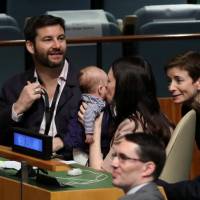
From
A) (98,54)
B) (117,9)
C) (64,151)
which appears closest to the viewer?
Answer: (64,151)

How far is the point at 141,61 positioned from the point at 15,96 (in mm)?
1033

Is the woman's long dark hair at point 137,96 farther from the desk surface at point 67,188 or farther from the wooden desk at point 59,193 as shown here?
the wooden desk at point 59,193

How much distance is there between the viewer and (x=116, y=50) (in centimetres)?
666

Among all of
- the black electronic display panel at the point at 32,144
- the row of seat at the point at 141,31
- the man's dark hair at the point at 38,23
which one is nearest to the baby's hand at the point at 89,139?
the man's dark hair at the point at 38,23

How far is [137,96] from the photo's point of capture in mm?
4898

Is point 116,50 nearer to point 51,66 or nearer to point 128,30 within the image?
point 128,30

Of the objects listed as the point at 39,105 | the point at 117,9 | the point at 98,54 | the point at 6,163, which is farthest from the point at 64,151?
the point at 117,9

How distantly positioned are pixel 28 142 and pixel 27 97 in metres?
1.17

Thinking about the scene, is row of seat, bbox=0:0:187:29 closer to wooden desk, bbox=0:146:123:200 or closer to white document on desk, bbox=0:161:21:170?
white document on desk, bbox=0:161:21:170

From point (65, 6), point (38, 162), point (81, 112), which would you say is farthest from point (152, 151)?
point (65, 6)

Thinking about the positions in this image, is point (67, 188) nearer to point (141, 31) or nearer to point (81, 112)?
point (81, 112)

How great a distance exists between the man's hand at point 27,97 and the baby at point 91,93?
276mm

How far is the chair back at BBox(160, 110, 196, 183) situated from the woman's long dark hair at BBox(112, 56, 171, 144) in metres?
0.07

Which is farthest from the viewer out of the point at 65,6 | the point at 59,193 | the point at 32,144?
the point at 65,6
